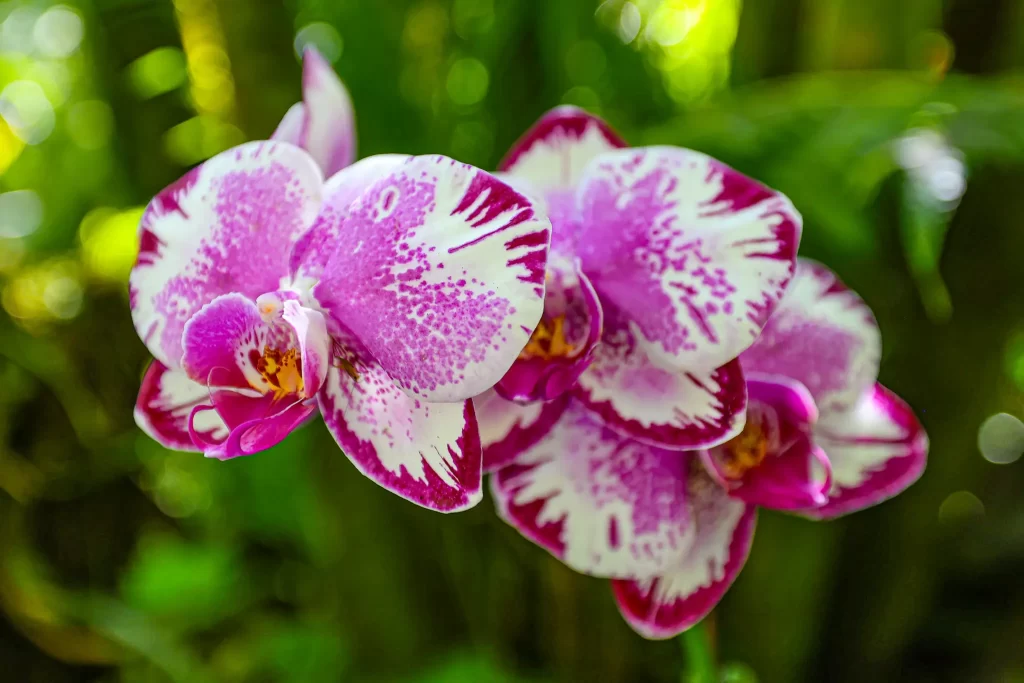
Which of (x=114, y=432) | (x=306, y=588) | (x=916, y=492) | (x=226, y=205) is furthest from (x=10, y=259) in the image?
(x=916, y=492)

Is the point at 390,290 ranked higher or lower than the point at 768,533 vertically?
higher

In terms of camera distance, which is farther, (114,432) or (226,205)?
(114,432)

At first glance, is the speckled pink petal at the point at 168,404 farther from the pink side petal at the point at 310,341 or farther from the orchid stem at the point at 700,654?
the orchid stem at the point at 700,654

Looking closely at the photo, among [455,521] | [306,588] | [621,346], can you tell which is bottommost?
[306,588]

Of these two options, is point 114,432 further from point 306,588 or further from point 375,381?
point 375,381

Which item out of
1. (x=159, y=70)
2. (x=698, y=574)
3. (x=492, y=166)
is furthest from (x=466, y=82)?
(x=698, y=574)

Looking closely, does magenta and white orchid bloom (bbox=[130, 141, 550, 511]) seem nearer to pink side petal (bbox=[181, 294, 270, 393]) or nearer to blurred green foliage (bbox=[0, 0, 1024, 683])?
pink side petal (bbox=[181, 294, 270, 393])

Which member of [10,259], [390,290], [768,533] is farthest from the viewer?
[10,259]
